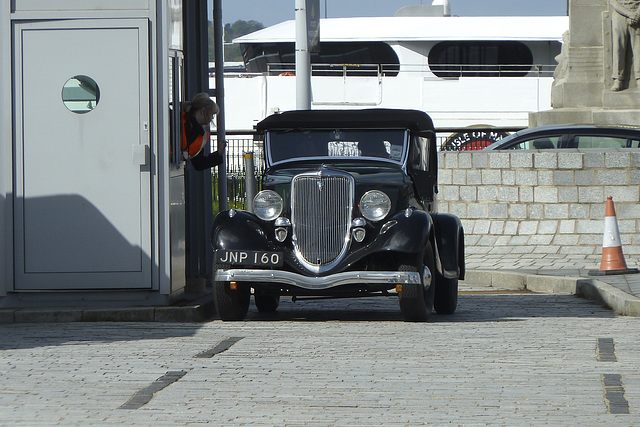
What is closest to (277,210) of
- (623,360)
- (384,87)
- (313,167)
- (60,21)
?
(313,167)

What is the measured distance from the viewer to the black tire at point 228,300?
29.6 feet

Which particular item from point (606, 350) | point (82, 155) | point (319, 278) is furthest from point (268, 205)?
point (606, 350)

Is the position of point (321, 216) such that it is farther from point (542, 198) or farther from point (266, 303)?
point (542, 198)

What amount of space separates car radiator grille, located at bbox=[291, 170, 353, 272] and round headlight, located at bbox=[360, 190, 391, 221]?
108mm

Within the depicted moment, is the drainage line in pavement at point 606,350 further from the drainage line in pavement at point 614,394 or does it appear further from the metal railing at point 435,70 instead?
the metal railing at point 435,70

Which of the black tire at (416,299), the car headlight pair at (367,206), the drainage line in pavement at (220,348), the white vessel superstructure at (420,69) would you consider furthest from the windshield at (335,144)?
the white vessel superstructure at (420,69)

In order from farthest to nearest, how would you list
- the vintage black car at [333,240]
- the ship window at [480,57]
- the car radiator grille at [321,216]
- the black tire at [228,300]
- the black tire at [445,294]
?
the ship window at [480,57]
the black tire at [445,294]
the black tire at [228,300]
the car radiator grille at [321,216]
the vintage black car at [333,240]

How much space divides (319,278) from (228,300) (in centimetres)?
80

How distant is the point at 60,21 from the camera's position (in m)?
9.16

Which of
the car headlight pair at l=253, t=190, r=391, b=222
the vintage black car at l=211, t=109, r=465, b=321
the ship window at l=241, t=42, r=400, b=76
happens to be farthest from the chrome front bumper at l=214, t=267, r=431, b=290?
the ship window at l=241, t=42, r=400, b=76

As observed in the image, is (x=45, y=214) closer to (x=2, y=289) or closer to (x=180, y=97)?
(x=2, y=289)

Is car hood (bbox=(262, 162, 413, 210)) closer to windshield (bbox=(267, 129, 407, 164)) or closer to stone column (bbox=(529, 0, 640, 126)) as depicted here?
windshield (bbox=(267, 129, 407, 164))

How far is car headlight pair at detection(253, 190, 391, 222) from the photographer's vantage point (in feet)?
29.4

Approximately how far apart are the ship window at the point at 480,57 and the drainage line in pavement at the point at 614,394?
35.1 meters
